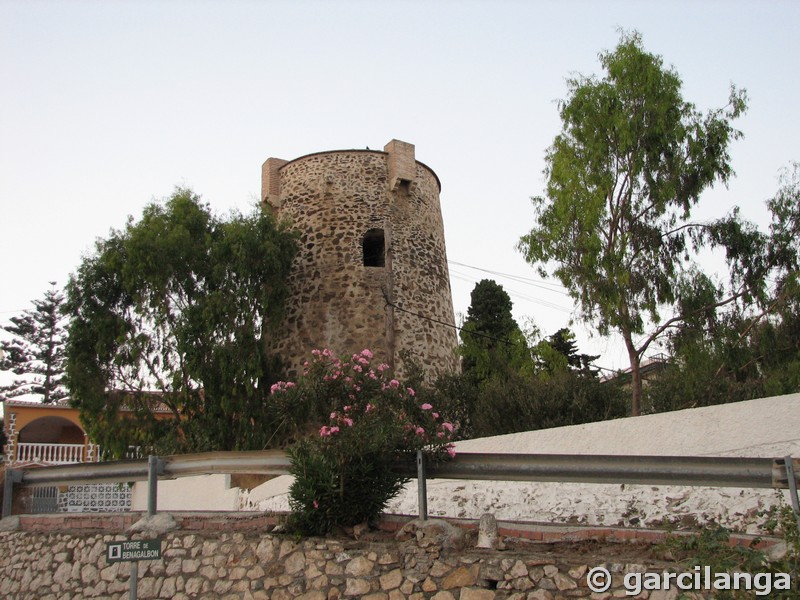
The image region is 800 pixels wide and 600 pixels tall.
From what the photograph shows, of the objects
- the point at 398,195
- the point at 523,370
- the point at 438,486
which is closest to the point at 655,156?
the point at 523,370

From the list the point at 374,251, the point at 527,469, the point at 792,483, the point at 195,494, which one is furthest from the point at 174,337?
the point at 792,483

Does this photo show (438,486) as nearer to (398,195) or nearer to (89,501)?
(89,501)

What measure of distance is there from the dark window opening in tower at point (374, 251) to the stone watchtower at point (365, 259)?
0.08 feet

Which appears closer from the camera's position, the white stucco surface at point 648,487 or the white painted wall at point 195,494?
the white stucco surface at point 648,487

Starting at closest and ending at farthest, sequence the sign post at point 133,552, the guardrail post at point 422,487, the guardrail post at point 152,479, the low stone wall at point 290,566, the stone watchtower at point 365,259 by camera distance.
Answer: the low stone wall at point 290,566 < the sign post at point 133,552 < the guardrail post at point 422,487 < the guardrail post at point 152,479 < the stone watchtower at point 365,259

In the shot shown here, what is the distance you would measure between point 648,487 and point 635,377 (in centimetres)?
555

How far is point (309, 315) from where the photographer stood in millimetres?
16359

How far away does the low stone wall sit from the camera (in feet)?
17.3

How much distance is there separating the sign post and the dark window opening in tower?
12.0m

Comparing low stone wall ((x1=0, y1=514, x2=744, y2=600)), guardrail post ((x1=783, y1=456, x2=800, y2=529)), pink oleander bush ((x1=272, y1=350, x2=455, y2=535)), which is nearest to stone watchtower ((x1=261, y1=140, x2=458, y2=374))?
low stone wall ((x1=0, y1=514, x2=744, y2=600))

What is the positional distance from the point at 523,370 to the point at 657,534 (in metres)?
9.73

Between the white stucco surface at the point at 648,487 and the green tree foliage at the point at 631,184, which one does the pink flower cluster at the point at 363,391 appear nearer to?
the white stucco surface at the point at 648,487

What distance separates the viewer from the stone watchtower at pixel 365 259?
16.1 m

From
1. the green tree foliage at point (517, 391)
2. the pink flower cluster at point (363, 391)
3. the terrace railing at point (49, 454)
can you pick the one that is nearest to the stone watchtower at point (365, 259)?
the green tree foliage at point (517, 391)
